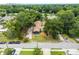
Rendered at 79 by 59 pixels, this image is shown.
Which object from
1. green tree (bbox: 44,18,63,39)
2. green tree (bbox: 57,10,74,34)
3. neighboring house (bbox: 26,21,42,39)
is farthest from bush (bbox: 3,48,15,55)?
green tree (bbox: 57,10,74,34)

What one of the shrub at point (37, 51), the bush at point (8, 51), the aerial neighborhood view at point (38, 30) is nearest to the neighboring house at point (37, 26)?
the aerial neighborhood view at point (38, 30)

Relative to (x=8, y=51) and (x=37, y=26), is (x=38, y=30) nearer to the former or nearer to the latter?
(x=37, y=26)

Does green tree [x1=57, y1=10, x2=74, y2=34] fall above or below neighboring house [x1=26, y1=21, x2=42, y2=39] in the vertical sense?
above

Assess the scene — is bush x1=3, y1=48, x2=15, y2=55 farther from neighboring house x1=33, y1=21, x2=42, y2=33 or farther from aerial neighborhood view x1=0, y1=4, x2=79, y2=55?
neighboring house x1=33, y1=21, x2=42, y2=33

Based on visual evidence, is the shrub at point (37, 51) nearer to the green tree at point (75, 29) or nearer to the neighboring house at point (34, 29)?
the neighboring house at point (34, 29)

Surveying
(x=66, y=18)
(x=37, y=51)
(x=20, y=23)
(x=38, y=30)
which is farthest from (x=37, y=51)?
(x=66, y=18)

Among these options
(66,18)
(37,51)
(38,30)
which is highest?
(66,18)

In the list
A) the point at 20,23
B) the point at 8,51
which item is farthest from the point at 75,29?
the point at 8,51

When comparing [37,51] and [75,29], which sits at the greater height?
[75,29]
